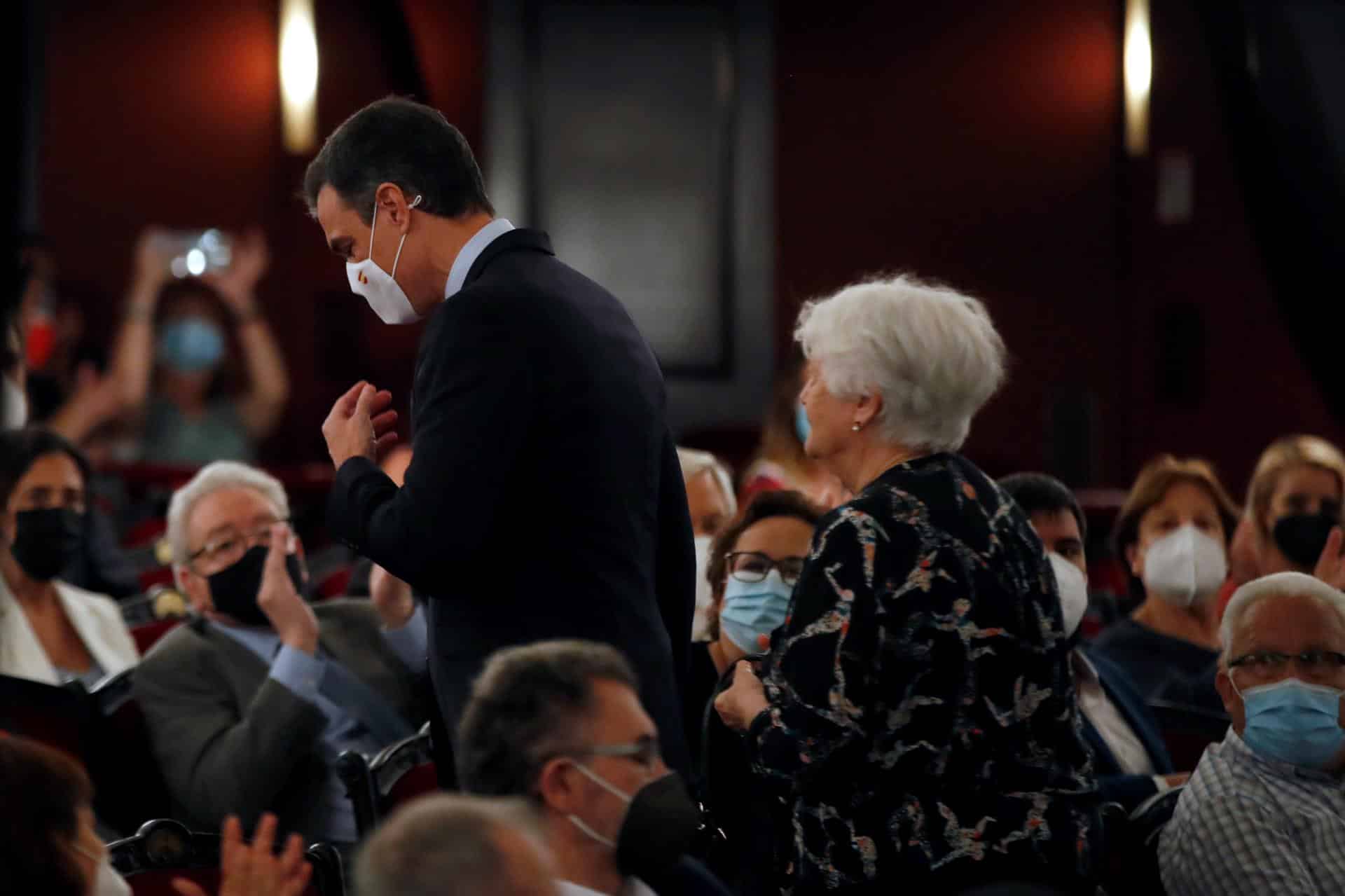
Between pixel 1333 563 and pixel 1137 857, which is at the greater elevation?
pixel 1333 563

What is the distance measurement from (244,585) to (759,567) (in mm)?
962

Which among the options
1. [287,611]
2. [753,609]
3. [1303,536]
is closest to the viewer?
[753,609]

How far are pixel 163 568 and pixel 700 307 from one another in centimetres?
451

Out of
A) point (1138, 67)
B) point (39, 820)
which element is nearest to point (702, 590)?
point (39, 820)

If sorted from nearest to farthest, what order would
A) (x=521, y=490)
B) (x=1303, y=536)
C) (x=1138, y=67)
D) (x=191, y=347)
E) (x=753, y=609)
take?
(x=521, y=490)
(x=753, y=609)
(x=1303, y=536)
(x=191, y=347)
(x=1138, y=67)

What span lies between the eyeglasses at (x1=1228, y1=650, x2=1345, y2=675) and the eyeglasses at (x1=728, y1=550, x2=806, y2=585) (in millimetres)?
684

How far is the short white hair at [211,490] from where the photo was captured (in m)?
3.41

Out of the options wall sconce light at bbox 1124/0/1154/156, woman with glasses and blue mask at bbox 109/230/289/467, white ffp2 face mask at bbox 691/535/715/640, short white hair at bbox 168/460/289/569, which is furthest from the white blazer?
wall sconce light at bbox 1124/0/1154/156

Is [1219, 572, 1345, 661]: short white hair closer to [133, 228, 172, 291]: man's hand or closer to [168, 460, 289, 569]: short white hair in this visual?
[168, 460, 289, 569]: short white hair

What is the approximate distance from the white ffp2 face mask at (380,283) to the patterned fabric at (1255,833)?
1.23 metres

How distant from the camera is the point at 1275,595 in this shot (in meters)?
2.64

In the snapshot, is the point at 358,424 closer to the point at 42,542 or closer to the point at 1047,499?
the point at 1047,499

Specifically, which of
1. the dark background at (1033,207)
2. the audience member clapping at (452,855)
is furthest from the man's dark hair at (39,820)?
the dark background at (1033,207)

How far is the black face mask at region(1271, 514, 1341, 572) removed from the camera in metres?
4.02
